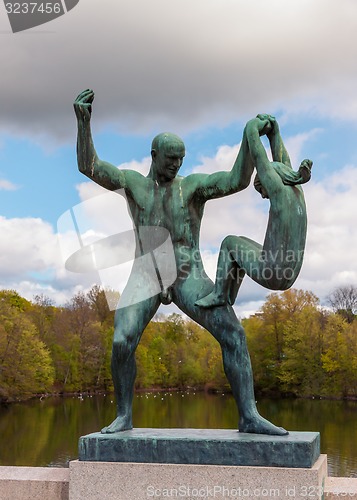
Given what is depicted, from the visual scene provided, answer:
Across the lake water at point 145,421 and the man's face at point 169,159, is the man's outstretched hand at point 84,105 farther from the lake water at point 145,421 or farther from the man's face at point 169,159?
the lake water at point 145,421

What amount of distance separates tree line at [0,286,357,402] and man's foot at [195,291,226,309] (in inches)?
1495

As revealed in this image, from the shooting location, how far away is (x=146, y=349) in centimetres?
6059

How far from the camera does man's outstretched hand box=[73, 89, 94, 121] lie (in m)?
5.65

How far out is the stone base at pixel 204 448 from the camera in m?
5.00

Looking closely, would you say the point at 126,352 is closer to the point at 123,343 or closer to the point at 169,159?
the point at 123,343

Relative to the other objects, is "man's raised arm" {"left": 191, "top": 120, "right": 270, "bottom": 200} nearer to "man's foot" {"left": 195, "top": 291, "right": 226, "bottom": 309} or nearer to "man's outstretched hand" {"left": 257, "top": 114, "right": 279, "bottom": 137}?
"man's outstretched hand" {"left": 257, "top": 114, "right": 279, "bottom": 137}

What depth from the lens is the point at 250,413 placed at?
5473 mm

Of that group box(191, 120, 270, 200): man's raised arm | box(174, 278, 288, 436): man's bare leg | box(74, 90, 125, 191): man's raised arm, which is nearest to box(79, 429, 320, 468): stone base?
box(174, 278, 288, 436): man's bare leg

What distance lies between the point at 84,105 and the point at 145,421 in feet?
98.0

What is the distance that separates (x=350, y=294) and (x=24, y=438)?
30484 mm

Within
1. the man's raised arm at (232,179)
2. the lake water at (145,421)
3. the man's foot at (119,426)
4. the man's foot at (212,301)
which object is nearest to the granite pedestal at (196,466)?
the man's foot at (119,426)

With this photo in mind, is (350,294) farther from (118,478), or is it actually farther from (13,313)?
(118,478)

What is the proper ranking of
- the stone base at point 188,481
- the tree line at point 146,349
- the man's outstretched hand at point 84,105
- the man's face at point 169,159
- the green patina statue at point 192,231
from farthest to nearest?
1. the tree line at point 146,349
2. the man's face at point 169,159
3. the man's outstretched hand at point 84,105
4. the green patina statue at point 192,231
5. the stone base at point 188,481

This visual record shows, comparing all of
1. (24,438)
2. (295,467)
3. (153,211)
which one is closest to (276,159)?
(153,211)
